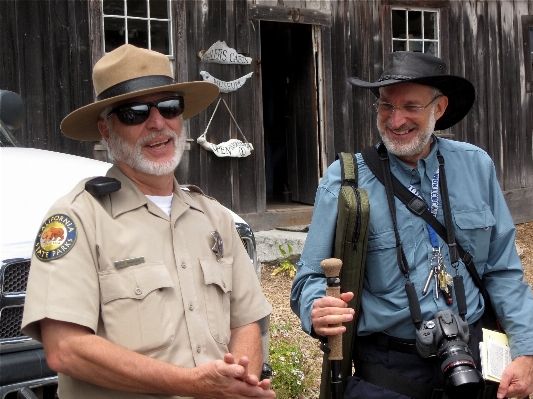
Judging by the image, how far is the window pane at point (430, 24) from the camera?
10078 mm

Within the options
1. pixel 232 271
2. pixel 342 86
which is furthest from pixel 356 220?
pixel 342 86

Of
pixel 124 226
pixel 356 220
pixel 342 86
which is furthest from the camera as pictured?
pixel 342 86

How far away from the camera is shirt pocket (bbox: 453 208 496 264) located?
2828mm

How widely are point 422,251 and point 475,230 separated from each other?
0.25 m

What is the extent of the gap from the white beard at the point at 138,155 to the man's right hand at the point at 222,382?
717 millimetres

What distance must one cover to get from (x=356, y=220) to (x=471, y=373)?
69 centimetres

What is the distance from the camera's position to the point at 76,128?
258 centimetres

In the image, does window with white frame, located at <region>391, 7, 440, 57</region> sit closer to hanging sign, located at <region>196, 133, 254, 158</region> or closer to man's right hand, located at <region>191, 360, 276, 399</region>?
hanging sign, located at <region>196, 133, 254, 158</region>

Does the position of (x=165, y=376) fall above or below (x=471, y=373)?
above

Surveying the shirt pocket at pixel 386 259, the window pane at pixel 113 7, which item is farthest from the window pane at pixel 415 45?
the shirt pocket at pixel 386 259

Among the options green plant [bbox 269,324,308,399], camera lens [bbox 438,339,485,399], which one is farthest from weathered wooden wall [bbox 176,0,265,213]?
camera lens [bbox 438,339,485,399]

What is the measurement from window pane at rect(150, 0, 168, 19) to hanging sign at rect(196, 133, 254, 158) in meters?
1.42

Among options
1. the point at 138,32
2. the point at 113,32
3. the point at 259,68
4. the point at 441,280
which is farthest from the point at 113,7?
the point at 441,280

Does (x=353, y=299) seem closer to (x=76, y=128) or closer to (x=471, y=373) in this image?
(x=471, y=373)
